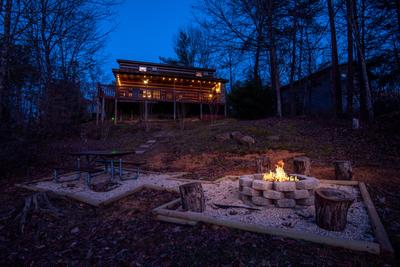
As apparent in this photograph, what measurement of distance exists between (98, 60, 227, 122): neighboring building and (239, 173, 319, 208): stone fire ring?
13412 millimetres

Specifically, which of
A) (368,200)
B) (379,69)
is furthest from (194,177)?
(379,69)

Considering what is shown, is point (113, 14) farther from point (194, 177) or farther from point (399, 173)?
point (399, 173)

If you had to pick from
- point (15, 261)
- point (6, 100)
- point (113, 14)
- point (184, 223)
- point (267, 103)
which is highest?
point (113, 14)

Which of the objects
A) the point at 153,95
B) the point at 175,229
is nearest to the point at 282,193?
the point at 175,229

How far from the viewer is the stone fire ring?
12.8 ft

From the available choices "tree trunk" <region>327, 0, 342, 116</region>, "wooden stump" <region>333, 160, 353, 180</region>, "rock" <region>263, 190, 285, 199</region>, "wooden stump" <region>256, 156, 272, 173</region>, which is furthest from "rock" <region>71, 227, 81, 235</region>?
"tree trunk" <region>327, 0, 342, 116</region>

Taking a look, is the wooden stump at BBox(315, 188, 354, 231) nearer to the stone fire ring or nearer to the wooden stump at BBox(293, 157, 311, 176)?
the stone fire ring

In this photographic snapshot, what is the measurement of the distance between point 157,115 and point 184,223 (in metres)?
16.8

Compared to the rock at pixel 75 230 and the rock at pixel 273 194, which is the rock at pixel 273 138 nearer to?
the rock at pixel 273 194

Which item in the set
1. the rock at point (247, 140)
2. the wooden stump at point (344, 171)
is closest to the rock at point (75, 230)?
the wooden stump at point (344, 171)

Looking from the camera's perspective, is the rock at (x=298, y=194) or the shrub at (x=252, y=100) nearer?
the rock at (x=298, y=194)

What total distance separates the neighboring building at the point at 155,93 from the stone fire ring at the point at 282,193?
13412 millimetres

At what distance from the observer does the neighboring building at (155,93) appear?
16.9 meters

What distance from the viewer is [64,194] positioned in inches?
196
